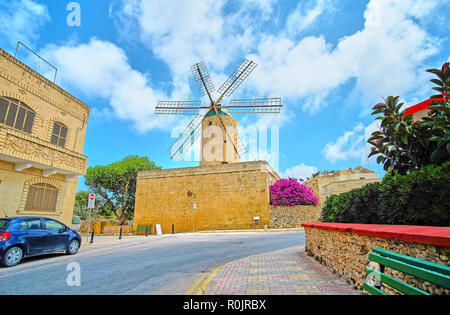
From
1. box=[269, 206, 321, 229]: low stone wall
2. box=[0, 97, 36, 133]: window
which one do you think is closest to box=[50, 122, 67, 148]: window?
box=[0, 97, 36, 133]: window

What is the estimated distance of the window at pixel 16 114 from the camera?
11623 mm

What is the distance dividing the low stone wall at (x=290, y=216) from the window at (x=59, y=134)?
16.8 metres

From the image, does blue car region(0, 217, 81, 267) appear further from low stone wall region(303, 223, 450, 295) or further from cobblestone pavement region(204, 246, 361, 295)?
low stone wall region(303, 223, 450, 295)

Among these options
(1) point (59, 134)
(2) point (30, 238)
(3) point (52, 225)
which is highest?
(1) point (59, 134)

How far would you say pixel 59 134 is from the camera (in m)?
14.5

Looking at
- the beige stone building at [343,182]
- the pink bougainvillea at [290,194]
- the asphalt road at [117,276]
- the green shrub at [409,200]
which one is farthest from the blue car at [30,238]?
the beige stone building at [343,182]

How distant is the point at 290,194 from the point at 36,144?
19.1m

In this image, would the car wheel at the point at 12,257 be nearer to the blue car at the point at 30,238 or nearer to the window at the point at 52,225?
the blue car at the point at 30,238

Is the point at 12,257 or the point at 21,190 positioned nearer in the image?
the point at 12,257

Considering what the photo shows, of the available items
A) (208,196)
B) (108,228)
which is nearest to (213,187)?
(208,196)

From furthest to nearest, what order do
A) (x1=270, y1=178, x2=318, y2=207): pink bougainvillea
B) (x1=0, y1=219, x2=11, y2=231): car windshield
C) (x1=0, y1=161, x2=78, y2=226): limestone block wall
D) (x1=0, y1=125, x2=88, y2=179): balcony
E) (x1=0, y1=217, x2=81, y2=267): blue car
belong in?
(x1=270, y1=178, x2=318, y2=207): pink bougainvillea, (x1=0, y1=161, x2=78, y2=226): limestone block wall, (x1=0, y1=125, x2=88, y2=179): balcony, (x1=0, y1=219, x2=11, y2=231): car windshield, (x1=0, y1=217, x2=81, y2=267): blue car

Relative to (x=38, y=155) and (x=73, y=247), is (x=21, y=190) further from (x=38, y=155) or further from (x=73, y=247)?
(x=73, y=247)

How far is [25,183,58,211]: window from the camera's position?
41.9 ft

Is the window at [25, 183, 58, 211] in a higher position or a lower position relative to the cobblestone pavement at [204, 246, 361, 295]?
higher
